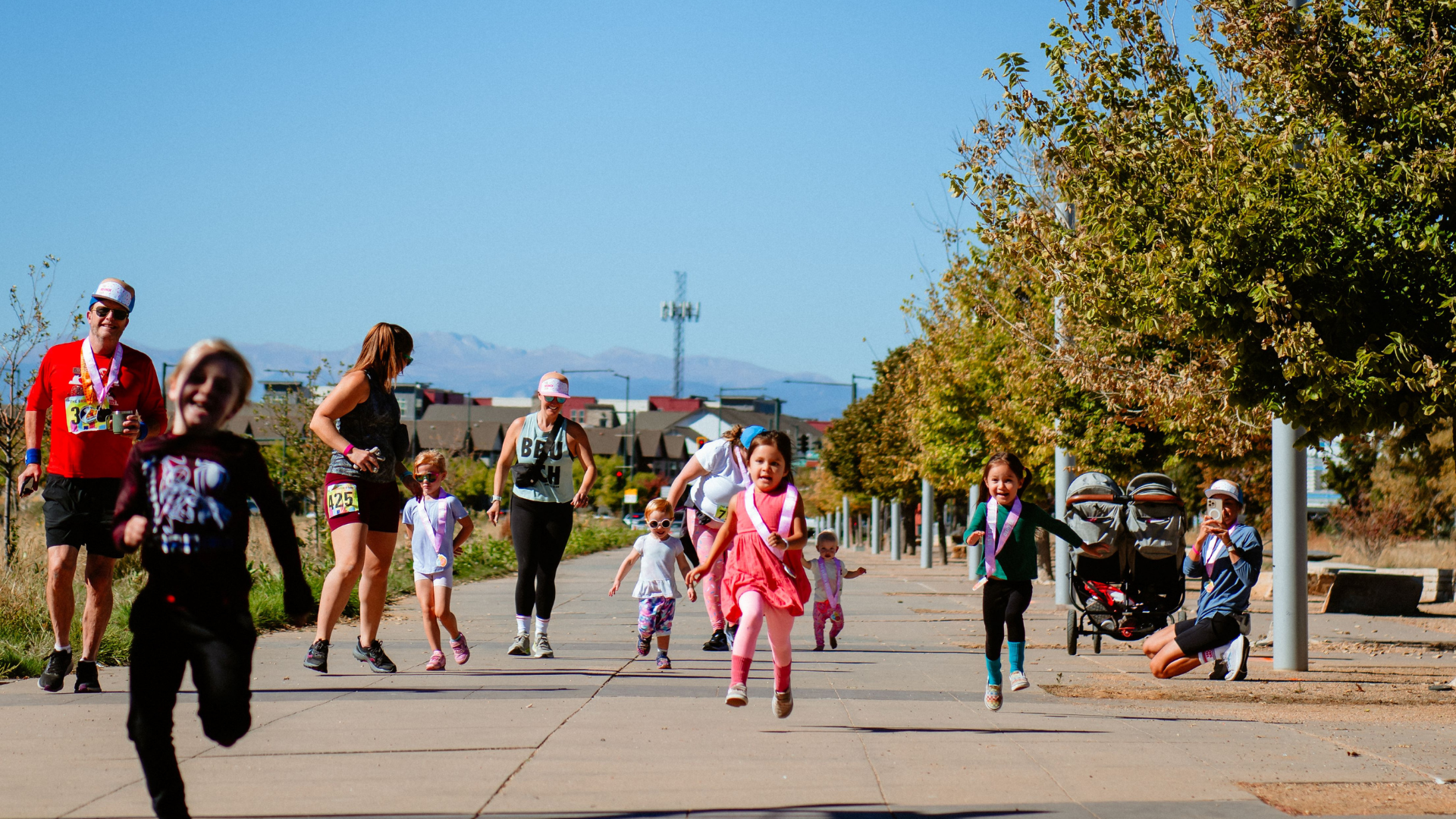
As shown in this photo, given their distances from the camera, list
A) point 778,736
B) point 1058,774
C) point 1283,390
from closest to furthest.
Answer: point 1058,774 < point 778,736 < point 1283,390

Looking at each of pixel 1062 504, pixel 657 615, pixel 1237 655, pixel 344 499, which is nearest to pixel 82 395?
pixel 344 499

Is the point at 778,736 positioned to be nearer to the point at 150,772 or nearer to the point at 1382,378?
the point at 150,772

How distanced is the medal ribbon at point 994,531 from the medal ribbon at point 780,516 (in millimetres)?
1544

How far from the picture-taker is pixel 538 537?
9719mm

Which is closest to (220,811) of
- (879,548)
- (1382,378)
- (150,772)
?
(150,772)

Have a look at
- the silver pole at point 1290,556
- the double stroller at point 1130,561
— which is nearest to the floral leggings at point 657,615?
the double stroller at point 1130,561

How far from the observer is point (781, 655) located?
6.71m

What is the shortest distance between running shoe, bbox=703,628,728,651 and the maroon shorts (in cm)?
356

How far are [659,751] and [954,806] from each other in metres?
1.49

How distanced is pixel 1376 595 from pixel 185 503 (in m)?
17.5

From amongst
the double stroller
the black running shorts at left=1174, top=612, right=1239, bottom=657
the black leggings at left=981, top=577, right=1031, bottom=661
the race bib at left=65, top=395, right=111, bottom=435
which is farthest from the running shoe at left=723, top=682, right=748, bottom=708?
the double stroller

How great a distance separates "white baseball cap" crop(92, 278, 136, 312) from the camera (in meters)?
7.37

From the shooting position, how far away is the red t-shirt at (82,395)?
7320 mm

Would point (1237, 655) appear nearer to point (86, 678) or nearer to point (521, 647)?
point (521, 647)
